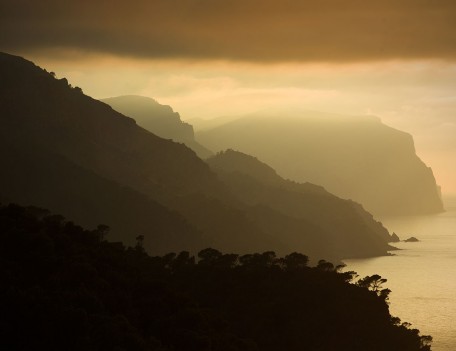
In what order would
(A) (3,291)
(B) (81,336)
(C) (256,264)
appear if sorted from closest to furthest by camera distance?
(B) (81,336), (A) (3,291), (C) (256,264)

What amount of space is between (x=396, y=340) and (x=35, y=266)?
169 feet

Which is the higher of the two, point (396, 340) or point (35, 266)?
point (35, 266)

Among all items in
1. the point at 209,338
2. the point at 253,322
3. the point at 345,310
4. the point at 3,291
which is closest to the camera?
the point at 3,291

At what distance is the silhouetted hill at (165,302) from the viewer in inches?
2943

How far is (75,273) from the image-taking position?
88.9 metres

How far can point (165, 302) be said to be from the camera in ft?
305

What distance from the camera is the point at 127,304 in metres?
88.4

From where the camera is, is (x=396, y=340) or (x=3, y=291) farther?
(x=396, y=340)

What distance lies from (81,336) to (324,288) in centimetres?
5146

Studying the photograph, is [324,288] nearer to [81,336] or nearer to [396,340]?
[396,340]

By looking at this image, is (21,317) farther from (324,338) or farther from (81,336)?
(324,338)

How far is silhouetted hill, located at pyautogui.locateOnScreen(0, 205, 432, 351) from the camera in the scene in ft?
245

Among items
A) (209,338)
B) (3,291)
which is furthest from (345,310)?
(3,291)

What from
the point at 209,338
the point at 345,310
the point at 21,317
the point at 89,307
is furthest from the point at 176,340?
the point at 345,310
